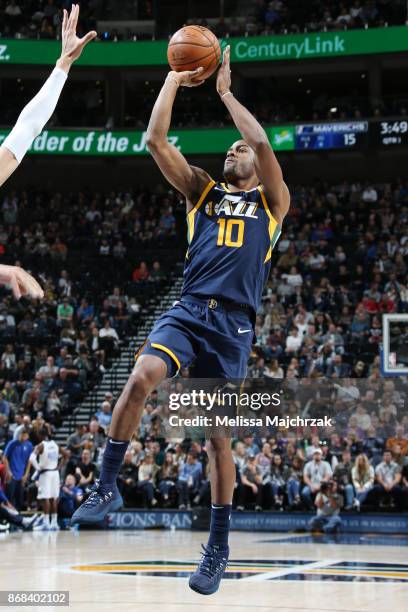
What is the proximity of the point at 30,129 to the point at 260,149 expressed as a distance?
2.22 m

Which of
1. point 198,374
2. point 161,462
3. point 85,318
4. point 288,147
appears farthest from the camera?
point 288,147

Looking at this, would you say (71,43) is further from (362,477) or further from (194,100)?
(194,100)

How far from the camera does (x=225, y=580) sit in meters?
10.5

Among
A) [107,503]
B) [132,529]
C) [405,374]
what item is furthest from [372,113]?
[107,503]

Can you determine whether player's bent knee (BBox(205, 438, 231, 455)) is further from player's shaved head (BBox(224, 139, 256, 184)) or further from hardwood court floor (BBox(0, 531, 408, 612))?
hardwood court floor (BBox(0, 531, 408, 612))

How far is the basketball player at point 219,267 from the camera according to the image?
628 cm

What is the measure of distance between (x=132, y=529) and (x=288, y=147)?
1276cm

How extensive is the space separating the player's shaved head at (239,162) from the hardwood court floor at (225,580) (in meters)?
3.77

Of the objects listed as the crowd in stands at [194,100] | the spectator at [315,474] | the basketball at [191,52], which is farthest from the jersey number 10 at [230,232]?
the crowd in stands at [194,100]

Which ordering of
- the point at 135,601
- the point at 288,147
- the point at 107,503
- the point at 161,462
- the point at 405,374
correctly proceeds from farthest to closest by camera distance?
the point at 288,147, the point at 161,462, the point at 405,374, the point at 135,601, the point at 107,503

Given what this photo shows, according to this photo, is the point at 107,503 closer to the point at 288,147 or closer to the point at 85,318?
the point at 85,318

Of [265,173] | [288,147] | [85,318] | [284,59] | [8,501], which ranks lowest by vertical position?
[265,173]

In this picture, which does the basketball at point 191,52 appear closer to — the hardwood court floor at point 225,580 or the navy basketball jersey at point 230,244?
the navy basketball jersey at point 230,244

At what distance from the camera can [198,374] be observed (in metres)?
6.46
